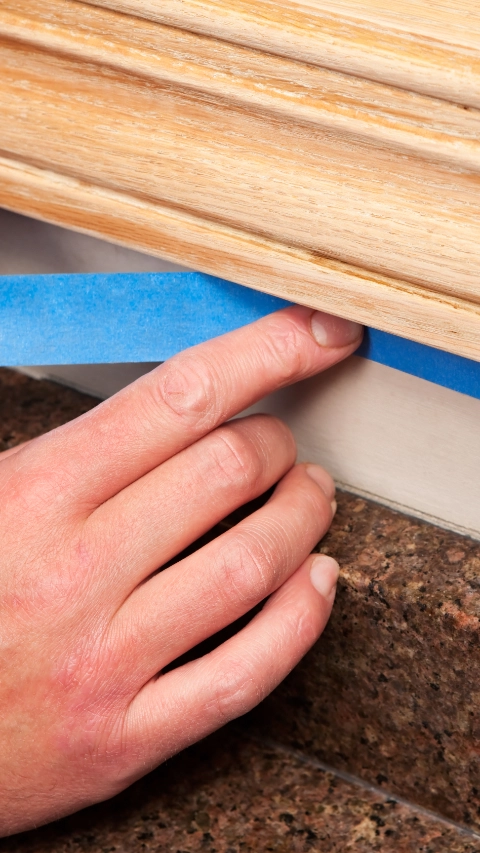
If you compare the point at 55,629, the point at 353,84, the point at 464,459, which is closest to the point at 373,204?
the point at 353,84

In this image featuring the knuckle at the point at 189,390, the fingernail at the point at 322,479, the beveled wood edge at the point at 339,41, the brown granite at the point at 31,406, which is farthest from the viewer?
the brown granite at the point at 31,406

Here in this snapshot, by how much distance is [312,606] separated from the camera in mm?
631

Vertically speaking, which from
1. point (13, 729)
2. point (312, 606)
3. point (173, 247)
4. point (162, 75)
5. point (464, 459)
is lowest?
point (13, 729)

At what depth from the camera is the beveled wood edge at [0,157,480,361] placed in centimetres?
54

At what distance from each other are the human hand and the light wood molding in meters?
0.08

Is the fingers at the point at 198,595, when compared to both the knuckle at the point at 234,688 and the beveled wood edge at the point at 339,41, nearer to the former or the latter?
the knuckle at the point at 234,688

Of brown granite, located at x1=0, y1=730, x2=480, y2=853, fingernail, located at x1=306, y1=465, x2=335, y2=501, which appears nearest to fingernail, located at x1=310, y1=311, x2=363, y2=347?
fingernail, located at x1=306, y1=465, x2=335, y2=501

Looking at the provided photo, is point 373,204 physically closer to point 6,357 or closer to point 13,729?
point 6,357

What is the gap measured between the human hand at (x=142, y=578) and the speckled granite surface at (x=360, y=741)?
64 millimetres

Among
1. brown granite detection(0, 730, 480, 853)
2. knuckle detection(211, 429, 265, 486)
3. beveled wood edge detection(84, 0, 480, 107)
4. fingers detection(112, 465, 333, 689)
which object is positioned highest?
beveled wood edge detection(84, 0, 480, 107)

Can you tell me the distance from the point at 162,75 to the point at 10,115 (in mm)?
144

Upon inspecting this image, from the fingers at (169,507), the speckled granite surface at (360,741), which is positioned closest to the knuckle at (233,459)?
the fingers at (169,507)

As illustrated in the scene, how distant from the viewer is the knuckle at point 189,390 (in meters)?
0.61

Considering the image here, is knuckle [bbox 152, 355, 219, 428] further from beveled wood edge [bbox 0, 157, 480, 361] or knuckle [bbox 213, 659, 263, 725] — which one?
knuckle [bbox 213, 659, 263, 725]
